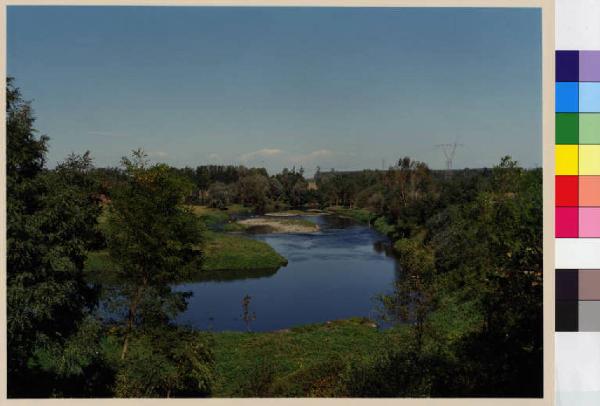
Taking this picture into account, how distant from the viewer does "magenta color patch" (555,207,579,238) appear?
599 centimetres

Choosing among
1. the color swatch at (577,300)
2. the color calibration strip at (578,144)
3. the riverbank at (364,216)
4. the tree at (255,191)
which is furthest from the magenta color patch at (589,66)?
the riverbank at (364,216)

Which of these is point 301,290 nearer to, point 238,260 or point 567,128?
point 238,260

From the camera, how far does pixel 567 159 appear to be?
5961 millimetres

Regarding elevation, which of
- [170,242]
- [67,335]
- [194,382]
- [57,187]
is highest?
[57,187]

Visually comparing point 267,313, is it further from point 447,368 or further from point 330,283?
Result: point 447,368

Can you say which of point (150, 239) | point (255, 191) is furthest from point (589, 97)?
point (255, 191)

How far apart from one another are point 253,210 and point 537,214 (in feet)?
40.6

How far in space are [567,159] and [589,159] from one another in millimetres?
256

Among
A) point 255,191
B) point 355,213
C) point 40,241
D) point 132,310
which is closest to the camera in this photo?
point 40,241

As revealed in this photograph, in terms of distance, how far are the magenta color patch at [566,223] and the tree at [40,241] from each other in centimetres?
602

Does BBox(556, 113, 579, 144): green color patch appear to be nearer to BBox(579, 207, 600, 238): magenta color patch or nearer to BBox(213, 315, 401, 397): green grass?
BBox(579, 207, 600, 238): magenta color patch

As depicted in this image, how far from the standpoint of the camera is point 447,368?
7.06 meters

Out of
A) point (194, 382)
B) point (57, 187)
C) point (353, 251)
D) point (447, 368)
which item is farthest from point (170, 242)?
point (353, 251)

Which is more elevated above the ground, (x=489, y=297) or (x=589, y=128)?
(x=589, y=128)
